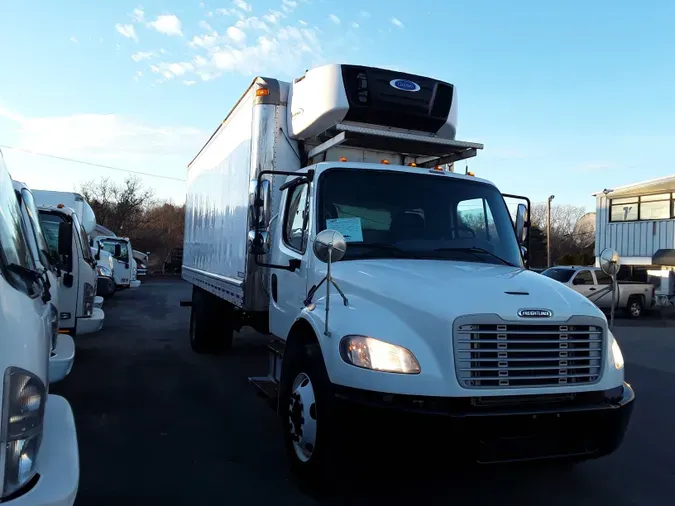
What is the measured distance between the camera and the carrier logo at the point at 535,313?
338 cm

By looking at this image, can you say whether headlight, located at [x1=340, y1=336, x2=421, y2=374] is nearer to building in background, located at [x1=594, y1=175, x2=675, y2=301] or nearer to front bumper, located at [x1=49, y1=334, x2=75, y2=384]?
front bumper, located at [x1=49, y1=334, x2=75, y2=384]

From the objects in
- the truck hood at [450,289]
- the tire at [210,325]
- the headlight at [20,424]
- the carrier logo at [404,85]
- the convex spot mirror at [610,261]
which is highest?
the carrier logo at [404,85]

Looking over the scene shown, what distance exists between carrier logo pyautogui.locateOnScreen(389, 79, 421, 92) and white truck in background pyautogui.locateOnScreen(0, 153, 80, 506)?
4.19m

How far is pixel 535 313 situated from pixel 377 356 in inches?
38.2

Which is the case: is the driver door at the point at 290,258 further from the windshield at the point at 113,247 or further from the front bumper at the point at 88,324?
the windshield at the point at 113,247

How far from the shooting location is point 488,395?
3254 mm

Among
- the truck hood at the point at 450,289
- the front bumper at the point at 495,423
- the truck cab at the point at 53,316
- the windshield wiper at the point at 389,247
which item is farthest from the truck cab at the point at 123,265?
the front bumper at the point at 495,423

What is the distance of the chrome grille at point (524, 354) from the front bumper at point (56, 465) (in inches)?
78.6

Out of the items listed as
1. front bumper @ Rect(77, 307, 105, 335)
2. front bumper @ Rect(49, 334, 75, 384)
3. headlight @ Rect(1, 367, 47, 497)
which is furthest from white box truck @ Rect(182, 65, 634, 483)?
front bumper @ Rect(77, 307, 105, 335)

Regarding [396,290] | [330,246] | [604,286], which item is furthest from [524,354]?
[604,286]

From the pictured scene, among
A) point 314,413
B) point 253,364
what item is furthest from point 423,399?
point 253,364

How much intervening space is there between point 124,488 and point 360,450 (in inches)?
71.7

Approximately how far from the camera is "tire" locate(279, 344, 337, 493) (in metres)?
3.44

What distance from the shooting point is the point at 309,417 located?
147 inches
